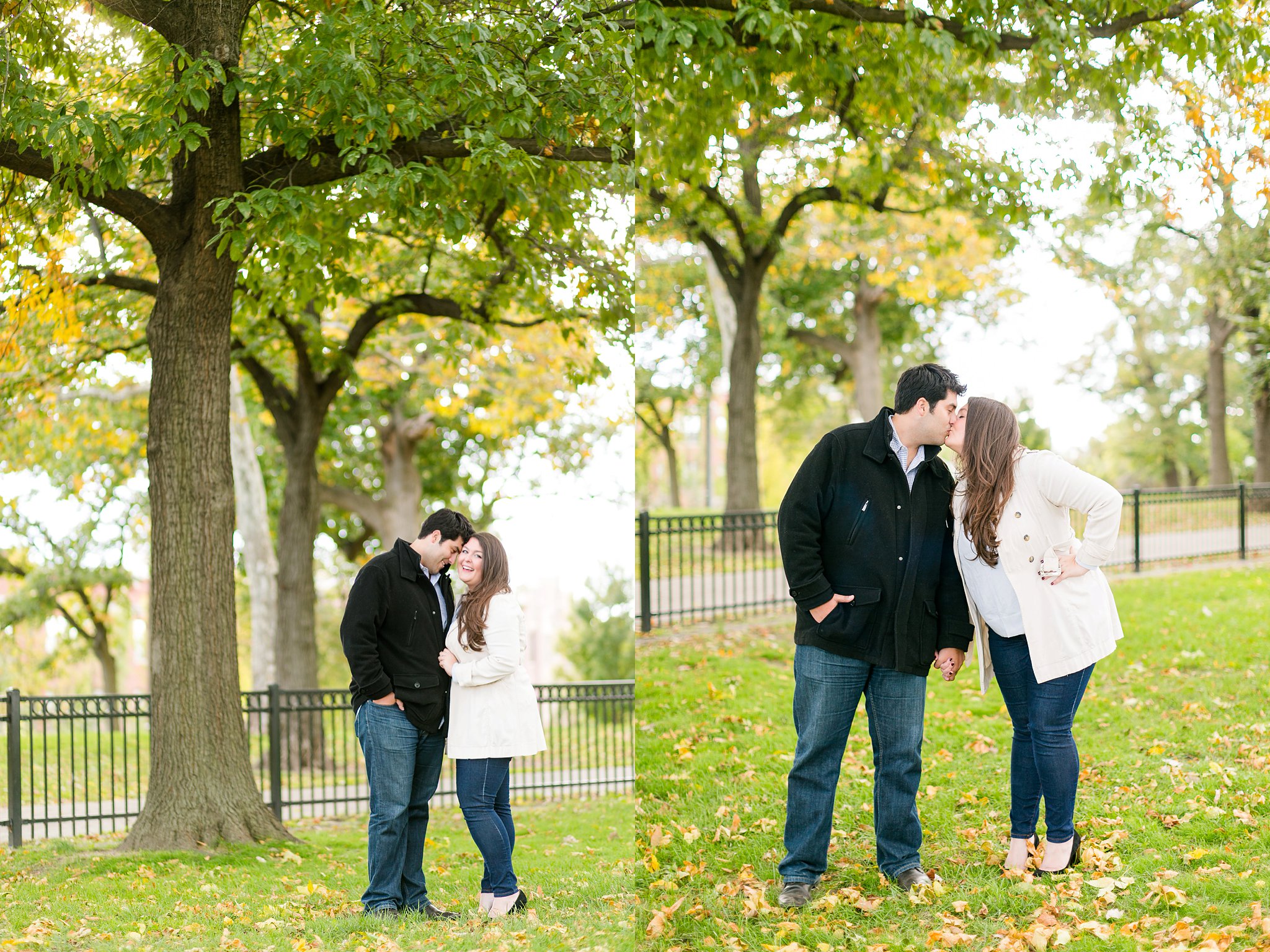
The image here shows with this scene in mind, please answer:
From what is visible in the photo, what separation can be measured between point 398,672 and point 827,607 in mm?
1714

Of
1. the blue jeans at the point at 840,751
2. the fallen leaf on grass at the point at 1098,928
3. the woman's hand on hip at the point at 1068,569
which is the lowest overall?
the fallen leaf on grass at the point at 1098,928

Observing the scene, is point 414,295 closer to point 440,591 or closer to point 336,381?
point 336,381

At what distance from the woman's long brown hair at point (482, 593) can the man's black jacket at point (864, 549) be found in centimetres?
113

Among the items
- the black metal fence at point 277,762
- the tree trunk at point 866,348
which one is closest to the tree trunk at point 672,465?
the tree trunk at point 866,348

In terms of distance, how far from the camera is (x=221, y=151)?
500cm

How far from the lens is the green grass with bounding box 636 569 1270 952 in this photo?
10.8ft

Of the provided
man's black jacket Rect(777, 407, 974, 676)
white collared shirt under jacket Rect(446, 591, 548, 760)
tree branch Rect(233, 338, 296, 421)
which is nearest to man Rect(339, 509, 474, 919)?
white collared shirt under jacket Rect(446, 591, 548, 760)

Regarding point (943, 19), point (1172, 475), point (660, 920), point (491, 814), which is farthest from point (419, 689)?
point (1172, 475)

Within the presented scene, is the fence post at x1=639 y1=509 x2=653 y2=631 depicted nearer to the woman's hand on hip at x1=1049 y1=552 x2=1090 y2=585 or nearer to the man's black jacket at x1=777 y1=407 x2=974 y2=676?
the man's black jacket at x1=777 y1=407 x2=974 y2=676

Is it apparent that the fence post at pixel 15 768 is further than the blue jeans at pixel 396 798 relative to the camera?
Yes

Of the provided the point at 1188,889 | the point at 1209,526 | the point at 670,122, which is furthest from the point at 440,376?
the point at 1188,889

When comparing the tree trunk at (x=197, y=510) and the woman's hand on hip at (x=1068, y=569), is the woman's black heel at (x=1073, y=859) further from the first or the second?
the tree trunk at (x=197, y=510)

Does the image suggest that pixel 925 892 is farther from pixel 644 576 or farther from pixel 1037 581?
pixel 644 576

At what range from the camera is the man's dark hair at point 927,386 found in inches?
135
